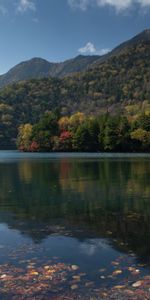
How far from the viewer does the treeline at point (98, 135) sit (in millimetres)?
162750

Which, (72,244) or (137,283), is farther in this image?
(72,244)

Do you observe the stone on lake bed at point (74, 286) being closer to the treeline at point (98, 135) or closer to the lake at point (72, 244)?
the lake at point (72, 244)

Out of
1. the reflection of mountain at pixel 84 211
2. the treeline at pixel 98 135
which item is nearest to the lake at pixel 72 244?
the reflection of mountain at pixel 84 211

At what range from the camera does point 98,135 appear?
176 metres

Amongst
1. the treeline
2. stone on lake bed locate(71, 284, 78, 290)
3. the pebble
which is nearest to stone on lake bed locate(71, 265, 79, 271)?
stone on lake bed locate(71, 284, 78, 290)

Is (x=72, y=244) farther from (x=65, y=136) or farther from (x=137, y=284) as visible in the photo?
(x=65, y=136)

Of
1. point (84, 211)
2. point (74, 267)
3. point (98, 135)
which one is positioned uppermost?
point (74, 267)

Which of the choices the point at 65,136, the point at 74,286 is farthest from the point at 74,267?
the point at 65,136

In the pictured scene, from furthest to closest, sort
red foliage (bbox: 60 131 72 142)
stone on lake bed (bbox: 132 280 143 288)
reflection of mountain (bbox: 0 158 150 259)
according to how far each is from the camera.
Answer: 1. red foliage (bbox: 60 131 72 142)
2. reflection of mountain (bbox: 0 158 150 259)
3. stone on lake bed (bbox: 132 280 143 288)

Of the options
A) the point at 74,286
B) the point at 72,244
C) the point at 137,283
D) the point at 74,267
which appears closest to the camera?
the point at 74,286

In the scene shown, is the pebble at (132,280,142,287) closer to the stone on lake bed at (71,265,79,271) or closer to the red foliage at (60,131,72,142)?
the stone on lake bed at (71,265,79,271)

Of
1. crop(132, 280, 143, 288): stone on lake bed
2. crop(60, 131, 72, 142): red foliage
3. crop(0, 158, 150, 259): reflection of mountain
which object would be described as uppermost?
crop(132, 280, 143, 288): stone on lake bed

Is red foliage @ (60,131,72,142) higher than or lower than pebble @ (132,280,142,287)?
lower

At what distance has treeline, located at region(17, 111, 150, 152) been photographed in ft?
534
